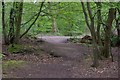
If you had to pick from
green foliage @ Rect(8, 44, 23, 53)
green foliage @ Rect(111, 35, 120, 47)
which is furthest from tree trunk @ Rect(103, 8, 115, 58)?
green foliage @ Rect(111, 35, 120, 47)

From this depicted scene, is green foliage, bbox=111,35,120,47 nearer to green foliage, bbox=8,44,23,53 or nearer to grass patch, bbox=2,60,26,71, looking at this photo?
green foliage, bbox=8,44,23,53

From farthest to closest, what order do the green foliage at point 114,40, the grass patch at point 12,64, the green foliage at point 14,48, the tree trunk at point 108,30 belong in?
the green foliage at point 114,40, the green foliage at point 14,48, the tree trunk at point 108,30, the grass patch at point 12,64

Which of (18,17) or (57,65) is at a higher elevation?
(18,17)

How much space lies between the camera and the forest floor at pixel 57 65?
6.07 m

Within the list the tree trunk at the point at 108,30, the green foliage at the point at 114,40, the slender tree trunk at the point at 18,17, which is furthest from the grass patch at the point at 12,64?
the green foliage at the point at 114,40

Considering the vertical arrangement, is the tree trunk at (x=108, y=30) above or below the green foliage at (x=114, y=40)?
above

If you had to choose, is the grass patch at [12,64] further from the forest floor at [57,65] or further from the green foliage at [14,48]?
the green foliage at [14,48]

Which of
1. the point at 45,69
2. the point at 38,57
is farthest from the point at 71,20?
the point at 45,69

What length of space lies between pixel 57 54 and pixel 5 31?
2.44 meters

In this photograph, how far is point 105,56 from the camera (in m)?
8.11

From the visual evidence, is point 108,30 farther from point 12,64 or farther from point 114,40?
point 114,40

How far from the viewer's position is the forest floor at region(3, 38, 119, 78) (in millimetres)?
6066

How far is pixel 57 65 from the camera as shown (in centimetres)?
741

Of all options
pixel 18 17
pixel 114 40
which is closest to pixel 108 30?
pixel 114 40
